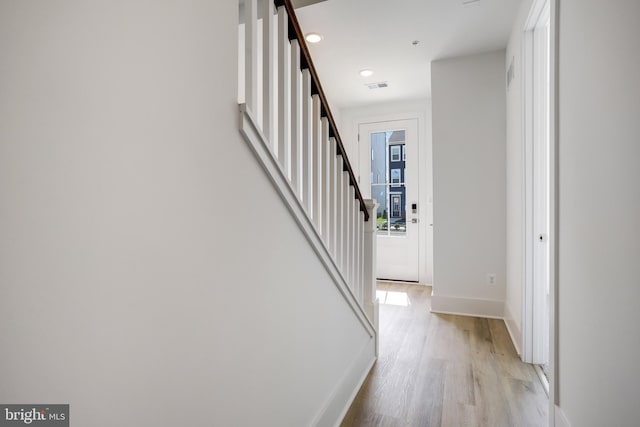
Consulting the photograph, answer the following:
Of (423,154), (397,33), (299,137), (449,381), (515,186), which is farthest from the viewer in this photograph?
(423,154)

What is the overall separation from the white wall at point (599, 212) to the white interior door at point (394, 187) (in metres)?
3.31

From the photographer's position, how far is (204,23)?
866 mm

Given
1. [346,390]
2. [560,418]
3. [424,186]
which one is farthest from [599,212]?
[424,186]

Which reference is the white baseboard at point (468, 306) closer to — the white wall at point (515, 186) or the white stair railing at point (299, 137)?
the white wall at point (515, 186)

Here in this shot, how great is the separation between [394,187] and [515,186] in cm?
216

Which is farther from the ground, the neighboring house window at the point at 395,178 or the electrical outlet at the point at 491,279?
the neighboring house window at the point at 395,178

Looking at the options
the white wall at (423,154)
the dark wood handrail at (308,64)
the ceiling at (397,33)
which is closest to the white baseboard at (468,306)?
the white wall at (423,154)

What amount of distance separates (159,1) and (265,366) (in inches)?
40.6

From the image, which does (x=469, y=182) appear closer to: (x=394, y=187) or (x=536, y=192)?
(x=536, y=192)

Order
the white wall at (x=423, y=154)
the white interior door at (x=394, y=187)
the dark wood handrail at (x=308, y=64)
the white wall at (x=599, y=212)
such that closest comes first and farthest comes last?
1. the white wall at (x=599, y=212)
2. the dark wood handrail at (x=308, y=64)
3. the white wall at (x=423, y=154)
4. the white interior door at (x=394, y=187)

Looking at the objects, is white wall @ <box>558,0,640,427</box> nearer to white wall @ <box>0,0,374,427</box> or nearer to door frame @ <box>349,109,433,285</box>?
white wall @ <box>0,0,374,427</box>

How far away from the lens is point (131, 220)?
0.66 metres

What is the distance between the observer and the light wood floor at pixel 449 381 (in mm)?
1761

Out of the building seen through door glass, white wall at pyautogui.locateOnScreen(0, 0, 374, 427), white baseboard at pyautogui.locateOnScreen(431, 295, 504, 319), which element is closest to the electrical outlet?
white baseboard at pyautogui.locateOnScreen(431, 295, 504, 319)
